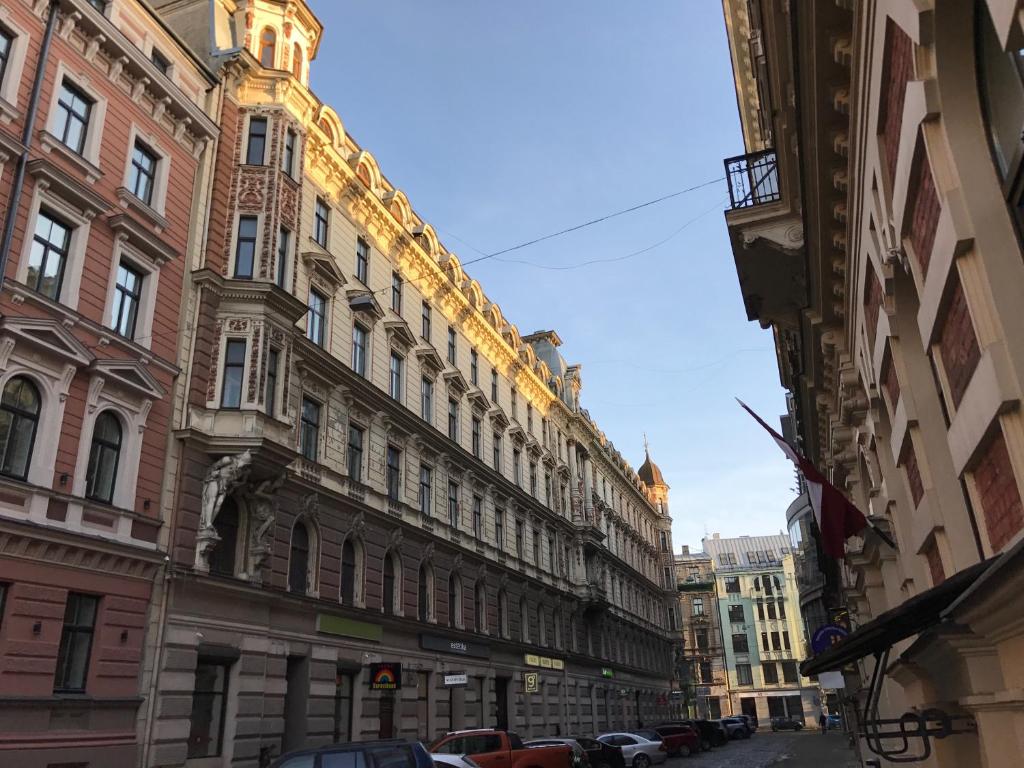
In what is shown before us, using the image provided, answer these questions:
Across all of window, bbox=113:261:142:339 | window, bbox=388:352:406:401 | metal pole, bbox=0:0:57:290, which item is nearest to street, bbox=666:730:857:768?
window, bbox=388:352:406:401

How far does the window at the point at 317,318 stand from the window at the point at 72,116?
795 centimetres

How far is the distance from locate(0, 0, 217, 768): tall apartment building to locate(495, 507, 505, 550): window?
780 inches

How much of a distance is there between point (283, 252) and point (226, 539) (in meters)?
8.55

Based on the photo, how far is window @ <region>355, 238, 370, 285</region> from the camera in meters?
28.5

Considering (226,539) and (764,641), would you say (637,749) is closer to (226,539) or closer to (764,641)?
(226,539)

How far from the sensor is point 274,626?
20609 millimetres

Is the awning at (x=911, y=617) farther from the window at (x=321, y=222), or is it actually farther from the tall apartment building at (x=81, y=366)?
the window at (x=321, y=222)

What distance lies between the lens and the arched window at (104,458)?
55.0ft

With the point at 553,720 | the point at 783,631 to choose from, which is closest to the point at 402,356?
the point at 553,720

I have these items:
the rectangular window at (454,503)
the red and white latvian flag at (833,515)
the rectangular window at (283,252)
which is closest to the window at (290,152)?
the rectangular window at (283,252)

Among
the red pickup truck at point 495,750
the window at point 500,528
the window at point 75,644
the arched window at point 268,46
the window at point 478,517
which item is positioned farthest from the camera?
the window at point 500,528

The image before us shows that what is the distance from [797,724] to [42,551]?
75.1 meters

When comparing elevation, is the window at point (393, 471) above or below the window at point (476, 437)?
below

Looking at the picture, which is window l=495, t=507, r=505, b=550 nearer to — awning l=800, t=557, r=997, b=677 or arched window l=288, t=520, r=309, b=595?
arched window l=288, t=520, r=309, b=595
